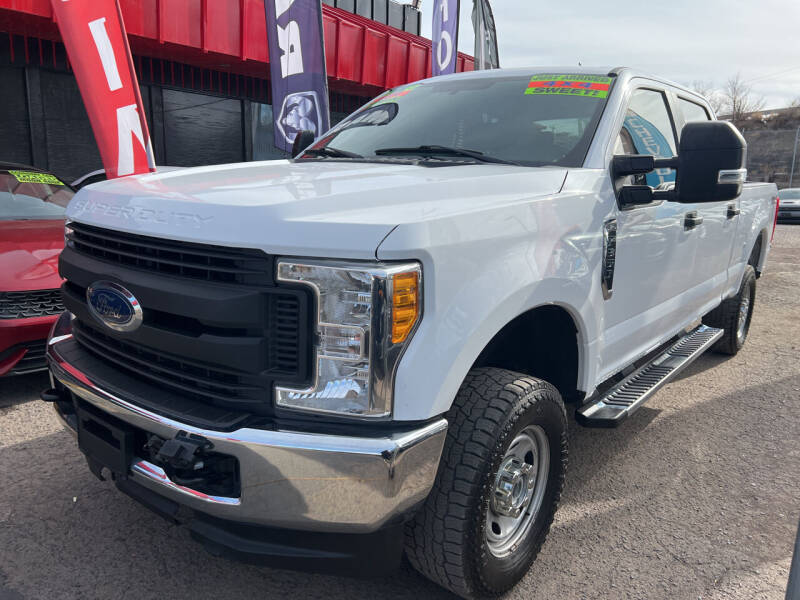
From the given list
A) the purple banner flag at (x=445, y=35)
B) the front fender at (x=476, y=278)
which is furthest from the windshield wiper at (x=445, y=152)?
the purple banner flag at (x=445, y=35)

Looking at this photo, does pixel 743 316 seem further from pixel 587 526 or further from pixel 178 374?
pixel 178 374

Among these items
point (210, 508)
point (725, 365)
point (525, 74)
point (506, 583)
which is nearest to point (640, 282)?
point (525, 74)

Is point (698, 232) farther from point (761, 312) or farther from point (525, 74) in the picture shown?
point (761, 312)

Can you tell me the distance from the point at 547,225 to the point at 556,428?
2.47 feet

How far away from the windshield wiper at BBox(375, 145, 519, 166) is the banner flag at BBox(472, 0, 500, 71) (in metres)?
11.4

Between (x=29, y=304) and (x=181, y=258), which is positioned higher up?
(x=181, y=258)

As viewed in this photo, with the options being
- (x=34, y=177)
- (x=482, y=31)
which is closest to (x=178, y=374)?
(x=34, y=177)

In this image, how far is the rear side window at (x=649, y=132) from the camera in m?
3.01

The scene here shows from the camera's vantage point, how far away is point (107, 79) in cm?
664

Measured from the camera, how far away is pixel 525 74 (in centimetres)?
326

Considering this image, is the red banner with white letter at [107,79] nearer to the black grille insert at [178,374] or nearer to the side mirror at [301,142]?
the side mirror at [301,142]

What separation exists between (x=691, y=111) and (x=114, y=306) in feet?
12.2

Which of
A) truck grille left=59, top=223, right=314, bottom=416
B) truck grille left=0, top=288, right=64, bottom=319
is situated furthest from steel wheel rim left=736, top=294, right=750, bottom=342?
truck grille left=0, top=288, right=64, bottom=319

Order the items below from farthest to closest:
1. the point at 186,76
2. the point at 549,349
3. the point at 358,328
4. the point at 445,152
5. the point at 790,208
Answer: the point at 790,208 < the point at 186,76 < the point at 445,152 < the point at 549,349 < the point at 358,328
